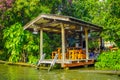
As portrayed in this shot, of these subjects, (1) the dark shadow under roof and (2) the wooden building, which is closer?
(1) the dark shadow under roof

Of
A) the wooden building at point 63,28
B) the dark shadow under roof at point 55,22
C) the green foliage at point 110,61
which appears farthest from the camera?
the wooden building at point 63,28

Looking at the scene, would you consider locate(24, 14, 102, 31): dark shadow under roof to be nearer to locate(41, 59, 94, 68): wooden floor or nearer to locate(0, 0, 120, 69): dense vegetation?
locate(0, 0, 120, 69): dense vegetation

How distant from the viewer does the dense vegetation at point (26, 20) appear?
20359 millimetres

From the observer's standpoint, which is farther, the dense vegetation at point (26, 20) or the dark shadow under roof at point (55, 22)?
the dense vegetation at point (26, 20)

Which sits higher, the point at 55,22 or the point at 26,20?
the point at 26,20

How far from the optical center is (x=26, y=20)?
1113 inches

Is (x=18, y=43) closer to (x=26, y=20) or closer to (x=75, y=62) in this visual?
(x=26, y=20)

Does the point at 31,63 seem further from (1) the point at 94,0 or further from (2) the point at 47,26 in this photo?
(1) the point at 94,0

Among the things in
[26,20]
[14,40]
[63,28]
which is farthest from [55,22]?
[26,20]

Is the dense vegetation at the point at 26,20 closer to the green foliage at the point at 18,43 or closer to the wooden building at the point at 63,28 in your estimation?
the green foliage at the point at 18,43

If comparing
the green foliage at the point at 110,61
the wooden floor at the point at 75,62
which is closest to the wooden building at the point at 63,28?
the wooden floor at the point at 75,62

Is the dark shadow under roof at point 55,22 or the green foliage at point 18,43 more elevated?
the dark shadow under roof at point 55,22

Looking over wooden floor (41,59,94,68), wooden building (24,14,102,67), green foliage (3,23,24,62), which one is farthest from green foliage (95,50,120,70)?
green foliage (3,23,24,62)

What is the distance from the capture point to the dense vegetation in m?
20.4
